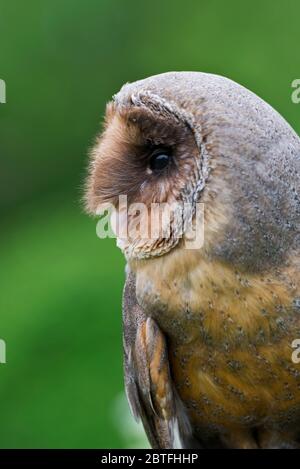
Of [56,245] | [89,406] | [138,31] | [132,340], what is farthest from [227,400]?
[138,31]

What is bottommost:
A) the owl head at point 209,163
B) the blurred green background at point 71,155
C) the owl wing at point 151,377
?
the owl wing at point 151,377

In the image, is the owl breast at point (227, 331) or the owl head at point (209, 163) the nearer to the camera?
the owl head at point (209, 163)

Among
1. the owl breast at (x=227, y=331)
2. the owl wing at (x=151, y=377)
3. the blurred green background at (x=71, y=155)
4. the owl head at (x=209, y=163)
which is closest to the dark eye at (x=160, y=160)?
the owl head at (x=209, y=163)

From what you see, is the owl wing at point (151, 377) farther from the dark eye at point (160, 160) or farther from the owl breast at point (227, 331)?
the dark eye at point (160, 160)

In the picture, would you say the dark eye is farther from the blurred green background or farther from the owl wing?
the blurred green background

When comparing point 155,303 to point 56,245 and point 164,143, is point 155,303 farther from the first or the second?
point 56,245

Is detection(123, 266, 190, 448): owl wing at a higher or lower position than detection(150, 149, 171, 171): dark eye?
lower

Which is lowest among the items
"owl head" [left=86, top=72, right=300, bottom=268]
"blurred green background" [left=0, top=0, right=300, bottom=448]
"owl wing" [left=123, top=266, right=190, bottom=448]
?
"owl wing" [left=123, top=266, right=190, bottom=448]

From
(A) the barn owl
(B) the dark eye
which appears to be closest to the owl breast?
(A) the barn owl
